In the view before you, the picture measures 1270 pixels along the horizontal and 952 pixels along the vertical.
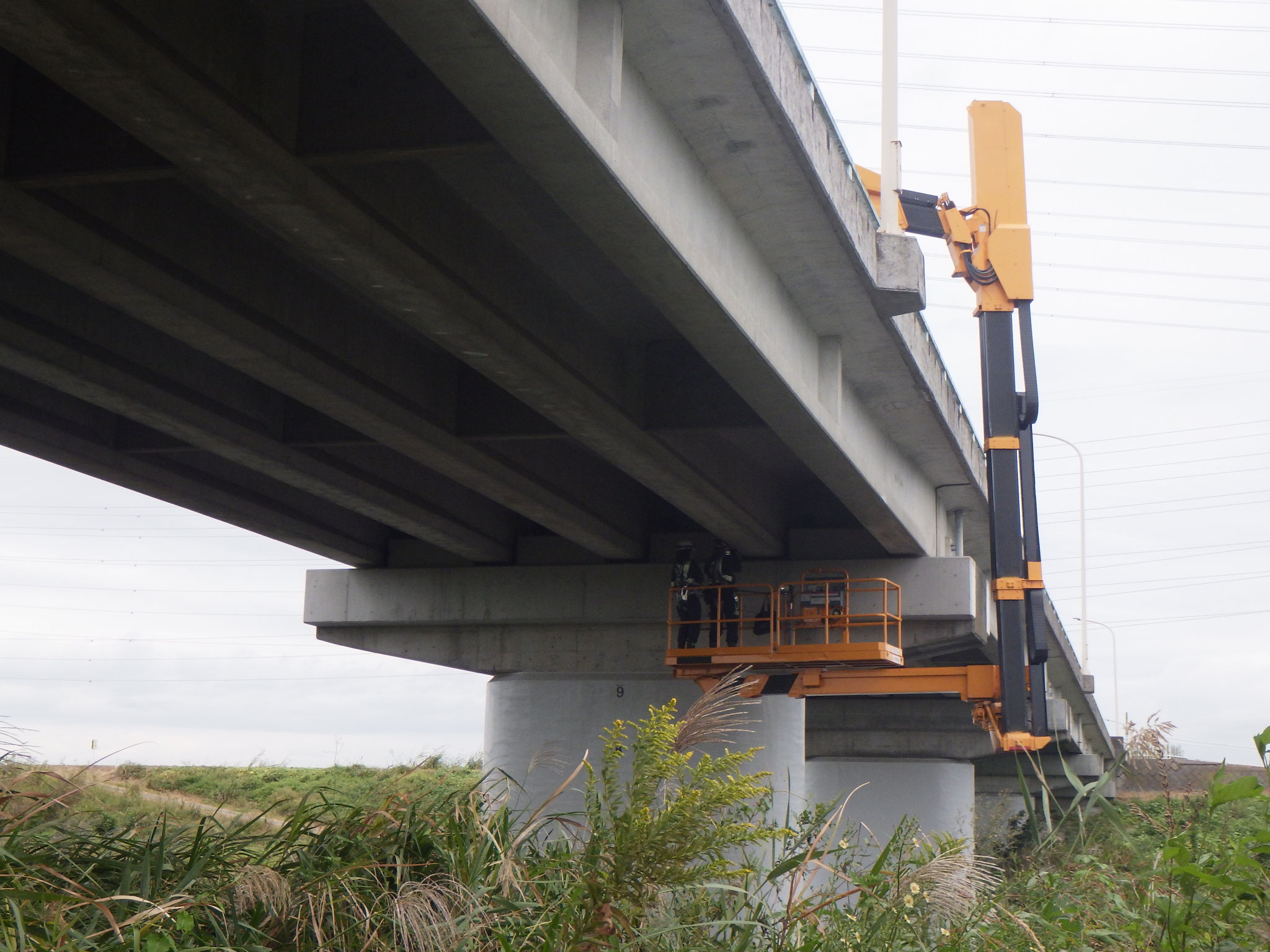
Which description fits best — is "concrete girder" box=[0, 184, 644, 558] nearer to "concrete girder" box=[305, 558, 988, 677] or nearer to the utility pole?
"concrete girder" box=[305, 558, 988, 677]

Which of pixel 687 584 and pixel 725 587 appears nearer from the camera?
pixel 725 587

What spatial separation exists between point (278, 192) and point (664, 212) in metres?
2.39

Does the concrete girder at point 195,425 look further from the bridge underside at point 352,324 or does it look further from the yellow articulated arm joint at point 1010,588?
the yellow articulated arm joint at point 1010,588

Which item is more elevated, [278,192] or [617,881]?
[278,192]

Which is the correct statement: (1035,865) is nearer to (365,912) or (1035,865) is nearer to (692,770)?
(692,770)

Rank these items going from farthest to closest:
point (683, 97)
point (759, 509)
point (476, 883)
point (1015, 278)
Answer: point (1015, 278) < point (759, 509) < point (683, 97) < point (476, 883)

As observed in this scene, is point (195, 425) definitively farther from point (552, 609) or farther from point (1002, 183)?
point (1002, 183)

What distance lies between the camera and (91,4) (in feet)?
19.3

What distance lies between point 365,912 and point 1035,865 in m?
3.32

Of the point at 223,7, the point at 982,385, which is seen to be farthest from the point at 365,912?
the point at 982,385

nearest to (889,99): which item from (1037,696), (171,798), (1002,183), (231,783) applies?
(1002,183)

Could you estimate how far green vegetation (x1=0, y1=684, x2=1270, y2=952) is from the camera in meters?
4.73

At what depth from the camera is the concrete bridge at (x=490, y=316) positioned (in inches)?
277

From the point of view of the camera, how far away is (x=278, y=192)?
7.48 meters
